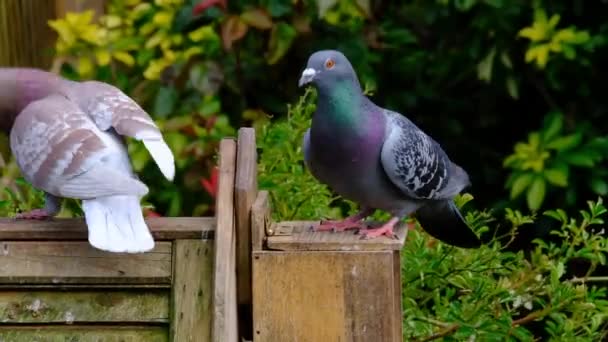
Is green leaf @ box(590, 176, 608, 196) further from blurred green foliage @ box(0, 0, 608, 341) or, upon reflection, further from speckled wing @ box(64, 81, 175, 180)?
speckled wing @ box(64, 81, 175, 180)

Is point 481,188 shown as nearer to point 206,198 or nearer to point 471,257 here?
point 206,198

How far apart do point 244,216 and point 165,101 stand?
189cm

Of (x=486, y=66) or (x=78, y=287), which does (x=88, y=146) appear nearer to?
(x=78, y=287)

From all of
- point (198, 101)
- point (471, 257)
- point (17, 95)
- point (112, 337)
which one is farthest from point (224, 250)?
point (198, 101)

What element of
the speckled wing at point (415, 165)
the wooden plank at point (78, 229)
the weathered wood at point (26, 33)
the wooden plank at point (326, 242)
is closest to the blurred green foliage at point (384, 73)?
the weathered wood at point (26, 33)

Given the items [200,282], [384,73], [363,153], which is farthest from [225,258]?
[384,73]

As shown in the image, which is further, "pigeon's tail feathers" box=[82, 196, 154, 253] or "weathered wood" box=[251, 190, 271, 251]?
"weathered wood" box=[251, 190, 271, 251]

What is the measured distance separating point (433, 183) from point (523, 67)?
1.94m

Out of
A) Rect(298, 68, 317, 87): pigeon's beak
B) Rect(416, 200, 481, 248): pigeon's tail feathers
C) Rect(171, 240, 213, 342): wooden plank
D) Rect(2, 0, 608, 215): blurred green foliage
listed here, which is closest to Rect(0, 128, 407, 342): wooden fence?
Rect(171, 240, 213, 342): wooden plank

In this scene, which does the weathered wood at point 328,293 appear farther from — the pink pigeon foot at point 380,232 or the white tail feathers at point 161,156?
the white tail feathers at point 161,156

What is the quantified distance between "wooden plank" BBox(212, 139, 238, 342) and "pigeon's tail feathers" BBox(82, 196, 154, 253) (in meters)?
0.12

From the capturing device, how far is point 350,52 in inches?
163

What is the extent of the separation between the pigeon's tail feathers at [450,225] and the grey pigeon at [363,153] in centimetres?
5

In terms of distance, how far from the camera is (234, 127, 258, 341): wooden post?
2.17 meters
